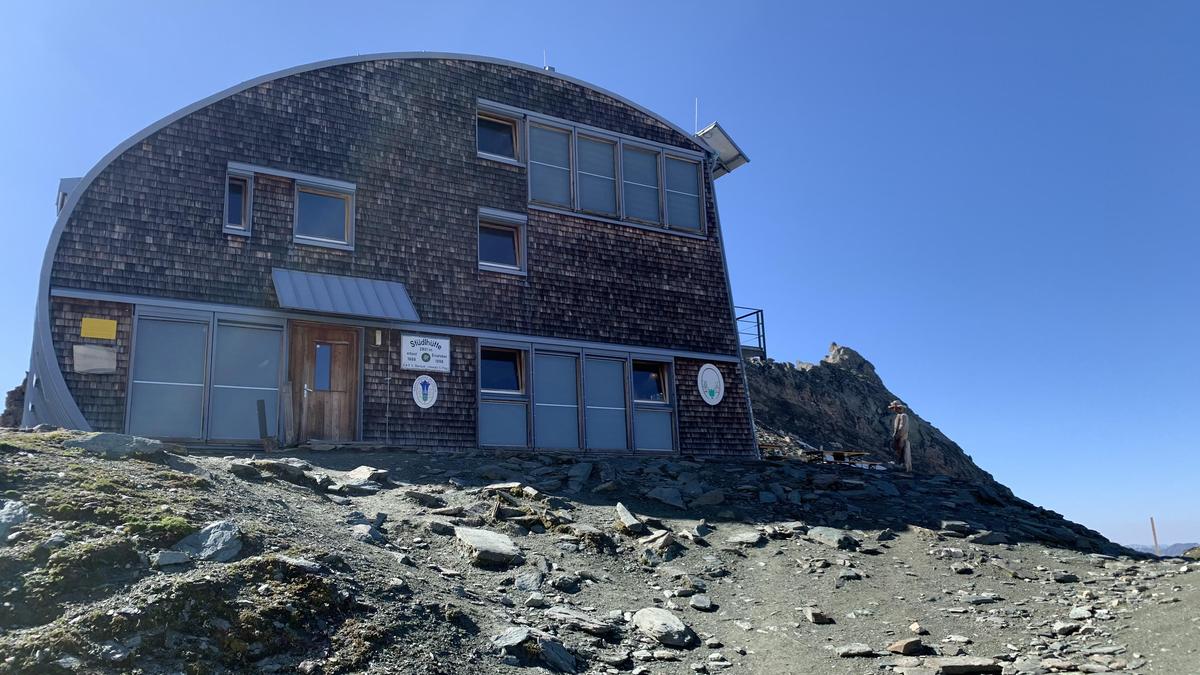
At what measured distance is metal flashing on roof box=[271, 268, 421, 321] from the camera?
53.8 feet

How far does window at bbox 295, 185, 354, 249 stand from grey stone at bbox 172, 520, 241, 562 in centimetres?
1018

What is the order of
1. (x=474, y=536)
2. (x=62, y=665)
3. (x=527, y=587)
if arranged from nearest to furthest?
(x=62, y=665) → (x=527, y=587) → (x=474, y=536)

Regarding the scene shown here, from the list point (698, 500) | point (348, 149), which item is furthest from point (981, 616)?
point (348, 149)

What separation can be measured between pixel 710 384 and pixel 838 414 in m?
20.0

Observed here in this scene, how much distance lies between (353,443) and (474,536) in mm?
6394

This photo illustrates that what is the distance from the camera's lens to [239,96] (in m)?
17.0

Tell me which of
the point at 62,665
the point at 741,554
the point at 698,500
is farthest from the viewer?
the point at 698,500

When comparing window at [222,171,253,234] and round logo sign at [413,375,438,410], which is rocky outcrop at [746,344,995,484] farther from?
window at [222,171,253,234]

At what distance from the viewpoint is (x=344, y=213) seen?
17.8m

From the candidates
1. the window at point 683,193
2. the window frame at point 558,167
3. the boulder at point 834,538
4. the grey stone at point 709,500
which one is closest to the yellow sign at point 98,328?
the window frame at point 558,167

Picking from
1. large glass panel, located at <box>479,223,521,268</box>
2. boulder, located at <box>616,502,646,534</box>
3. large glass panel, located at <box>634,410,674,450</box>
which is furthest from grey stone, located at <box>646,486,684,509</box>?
large glass panel, located at <box>479,223,521,268</box>

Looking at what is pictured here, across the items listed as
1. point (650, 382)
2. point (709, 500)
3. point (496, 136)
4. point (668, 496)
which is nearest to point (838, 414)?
point (650, 382)

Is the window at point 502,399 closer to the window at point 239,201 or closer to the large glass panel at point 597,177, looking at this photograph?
the large glass panel at point 597,177

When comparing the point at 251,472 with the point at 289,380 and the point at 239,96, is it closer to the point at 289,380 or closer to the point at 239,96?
the point at 289,380
